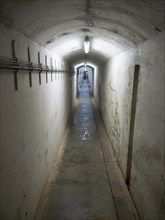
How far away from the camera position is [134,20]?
9.16 feet

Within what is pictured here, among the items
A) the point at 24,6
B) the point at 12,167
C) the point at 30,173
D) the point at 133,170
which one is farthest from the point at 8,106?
the point at 133,170

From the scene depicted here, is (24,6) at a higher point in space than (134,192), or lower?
higher

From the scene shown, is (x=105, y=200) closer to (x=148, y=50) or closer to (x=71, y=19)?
(x=148, y=50)

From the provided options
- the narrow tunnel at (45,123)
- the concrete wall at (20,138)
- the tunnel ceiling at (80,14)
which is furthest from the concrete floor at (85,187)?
the tunnel ceiling at (80,14)

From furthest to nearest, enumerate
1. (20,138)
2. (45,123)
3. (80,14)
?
(45,123) < (80,14) < (20,138)

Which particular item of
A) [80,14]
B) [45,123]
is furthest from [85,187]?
[80,14]

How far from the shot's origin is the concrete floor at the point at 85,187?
3.87m

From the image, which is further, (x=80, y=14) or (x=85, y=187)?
(x=85, y=187)

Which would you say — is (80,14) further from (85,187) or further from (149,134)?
(85,187)

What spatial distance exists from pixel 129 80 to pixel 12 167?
10.7ft

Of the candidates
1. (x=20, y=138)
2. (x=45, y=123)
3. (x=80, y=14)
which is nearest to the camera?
(x=20, y=138)

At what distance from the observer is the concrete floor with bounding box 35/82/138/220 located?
387 centimetres

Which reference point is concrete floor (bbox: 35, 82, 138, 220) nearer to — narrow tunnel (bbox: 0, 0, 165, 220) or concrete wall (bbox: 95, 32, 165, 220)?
narrow tunnel (bbox: 0, 0, 165, 220)

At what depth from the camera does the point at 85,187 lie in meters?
4.71
